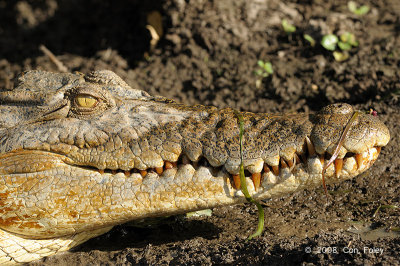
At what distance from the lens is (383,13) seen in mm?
6840

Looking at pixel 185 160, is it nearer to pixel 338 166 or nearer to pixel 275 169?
pixel 275 169

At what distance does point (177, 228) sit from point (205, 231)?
0.27m

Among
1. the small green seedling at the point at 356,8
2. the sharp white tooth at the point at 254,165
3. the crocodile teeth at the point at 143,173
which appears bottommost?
the sharp white tooth at the point at 254,165

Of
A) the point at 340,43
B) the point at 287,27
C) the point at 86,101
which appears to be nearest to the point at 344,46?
the point at 340,43

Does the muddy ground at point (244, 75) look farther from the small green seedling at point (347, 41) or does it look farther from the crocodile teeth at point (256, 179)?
the crocodile teeth at point (256, 179)

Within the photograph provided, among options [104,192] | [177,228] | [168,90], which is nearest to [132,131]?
[104,192]

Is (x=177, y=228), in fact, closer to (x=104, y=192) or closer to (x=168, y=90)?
(x=104, y=192)

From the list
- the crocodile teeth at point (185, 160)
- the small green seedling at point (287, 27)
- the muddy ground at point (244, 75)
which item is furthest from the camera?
the small green seedling at point (287, 27)

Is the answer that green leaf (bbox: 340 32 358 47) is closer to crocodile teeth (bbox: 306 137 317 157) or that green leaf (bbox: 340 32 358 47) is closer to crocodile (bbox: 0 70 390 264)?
crocodile (bbox: 0 70 390 264)

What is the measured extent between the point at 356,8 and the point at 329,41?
101cm

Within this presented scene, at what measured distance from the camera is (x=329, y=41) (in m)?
6.27

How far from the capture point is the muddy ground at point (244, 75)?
141 inches

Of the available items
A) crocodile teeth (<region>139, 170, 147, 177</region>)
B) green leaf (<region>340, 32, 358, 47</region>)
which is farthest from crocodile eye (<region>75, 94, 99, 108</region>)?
green leaf (<region>340, 32, 358, 47</region>)

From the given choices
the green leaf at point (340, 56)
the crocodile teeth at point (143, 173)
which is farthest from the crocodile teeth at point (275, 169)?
the green leaf at point (340, 56)
